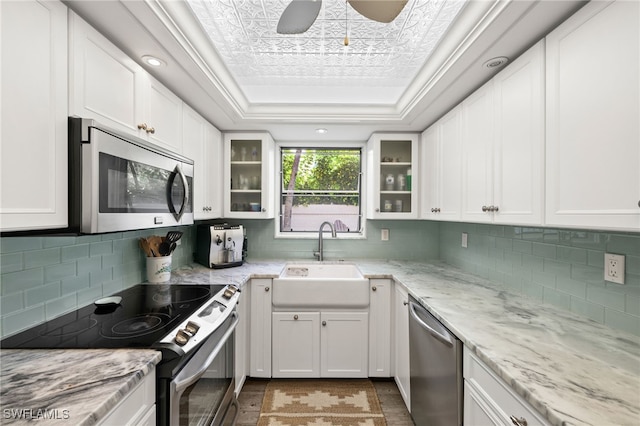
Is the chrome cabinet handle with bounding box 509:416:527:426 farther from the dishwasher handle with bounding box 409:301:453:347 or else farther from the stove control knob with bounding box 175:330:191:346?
the stove control knob with bounding box 175:330:191:346

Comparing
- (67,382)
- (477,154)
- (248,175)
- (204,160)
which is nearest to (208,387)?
(67,382)

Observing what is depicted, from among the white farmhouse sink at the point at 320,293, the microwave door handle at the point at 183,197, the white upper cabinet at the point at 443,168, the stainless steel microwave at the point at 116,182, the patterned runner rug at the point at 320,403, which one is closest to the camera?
the stainless steel microwave at the point at 116,182

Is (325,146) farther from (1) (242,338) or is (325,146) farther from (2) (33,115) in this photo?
(2) (33,115)

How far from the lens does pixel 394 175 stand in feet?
8.89

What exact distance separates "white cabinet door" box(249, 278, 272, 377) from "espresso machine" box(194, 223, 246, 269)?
0.36 metres

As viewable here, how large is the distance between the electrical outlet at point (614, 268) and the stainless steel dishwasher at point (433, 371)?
715 millimetres

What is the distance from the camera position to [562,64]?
3.57 feet

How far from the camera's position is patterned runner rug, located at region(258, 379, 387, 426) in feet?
5.98

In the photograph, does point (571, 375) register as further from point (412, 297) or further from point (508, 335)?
point (412, 297)

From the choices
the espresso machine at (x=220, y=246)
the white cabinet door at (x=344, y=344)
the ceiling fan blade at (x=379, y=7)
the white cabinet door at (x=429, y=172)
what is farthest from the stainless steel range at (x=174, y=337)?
the white cabinet door at (x=429, y=172)

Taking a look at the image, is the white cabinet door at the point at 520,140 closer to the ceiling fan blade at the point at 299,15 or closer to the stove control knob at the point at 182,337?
the ceiling fan blade at the point at 299,15

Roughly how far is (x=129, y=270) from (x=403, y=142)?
98.1 inches

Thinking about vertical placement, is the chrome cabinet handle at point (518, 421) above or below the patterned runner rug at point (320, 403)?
above

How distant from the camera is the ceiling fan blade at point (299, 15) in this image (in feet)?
3.64
